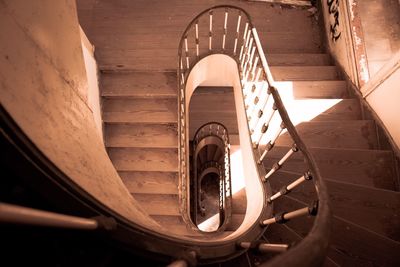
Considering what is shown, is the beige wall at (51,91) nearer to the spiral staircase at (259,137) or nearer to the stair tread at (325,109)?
the spiral staircase at (259,137)

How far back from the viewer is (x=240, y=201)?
3746 mm

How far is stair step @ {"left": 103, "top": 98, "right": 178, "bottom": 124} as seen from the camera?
13.2 ft

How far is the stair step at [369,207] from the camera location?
83.3 inches

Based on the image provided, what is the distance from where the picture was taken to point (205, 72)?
4566 mm

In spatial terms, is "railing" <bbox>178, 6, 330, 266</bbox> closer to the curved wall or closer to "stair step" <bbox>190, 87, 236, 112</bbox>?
the curved wall

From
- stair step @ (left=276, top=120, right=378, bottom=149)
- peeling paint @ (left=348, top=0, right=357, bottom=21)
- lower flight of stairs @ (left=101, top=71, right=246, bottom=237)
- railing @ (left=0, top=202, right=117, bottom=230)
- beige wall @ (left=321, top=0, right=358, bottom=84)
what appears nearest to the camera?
railing @ (left=0, top=202, right=117, bottom=230)

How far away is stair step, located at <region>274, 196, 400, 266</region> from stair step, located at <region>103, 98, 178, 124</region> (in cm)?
262

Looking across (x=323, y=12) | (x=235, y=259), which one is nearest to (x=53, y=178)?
(x=235, y=259)

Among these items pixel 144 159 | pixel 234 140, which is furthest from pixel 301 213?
pixel 144 159

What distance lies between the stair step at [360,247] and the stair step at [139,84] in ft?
9.33

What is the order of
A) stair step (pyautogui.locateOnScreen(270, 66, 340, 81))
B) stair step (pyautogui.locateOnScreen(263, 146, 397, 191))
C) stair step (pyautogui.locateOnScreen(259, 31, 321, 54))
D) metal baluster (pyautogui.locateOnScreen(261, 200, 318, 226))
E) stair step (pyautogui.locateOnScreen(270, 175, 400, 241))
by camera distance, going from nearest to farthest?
1. metal baluster (pyautogui.locateOnScreen(261, 200, 318, 226))
2. stair step (pyautogui.locateOnScreen(270, 175, 400, 241))
3. stair step (pyautogui.locateOnScreen(263, 146, 397, 191))
4. stair step (pyautogui.locateOnScreen(270, 66, 340, 81))
5. stair step (pyautogui.locateOnScreen(259, 31, 321, 54))

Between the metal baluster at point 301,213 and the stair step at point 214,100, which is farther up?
the stair step at point 214,100

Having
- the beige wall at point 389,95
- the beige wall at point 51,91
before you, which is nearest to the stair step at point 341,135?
the beige wall at point 389,95

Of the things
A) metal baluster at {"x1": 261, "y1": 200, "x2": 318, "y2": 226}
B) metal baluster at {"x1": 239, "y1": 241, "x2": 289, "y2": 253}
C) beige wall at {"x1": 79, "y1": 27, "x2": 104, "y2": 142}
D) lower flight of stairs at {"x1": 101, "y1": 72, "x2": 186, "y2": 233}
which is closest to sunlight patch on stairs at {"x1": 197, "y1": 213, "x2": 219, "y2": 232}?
lower flight of stairs at {"x1": 101, "y1": 72, "x2": 186, "y2": 233}
